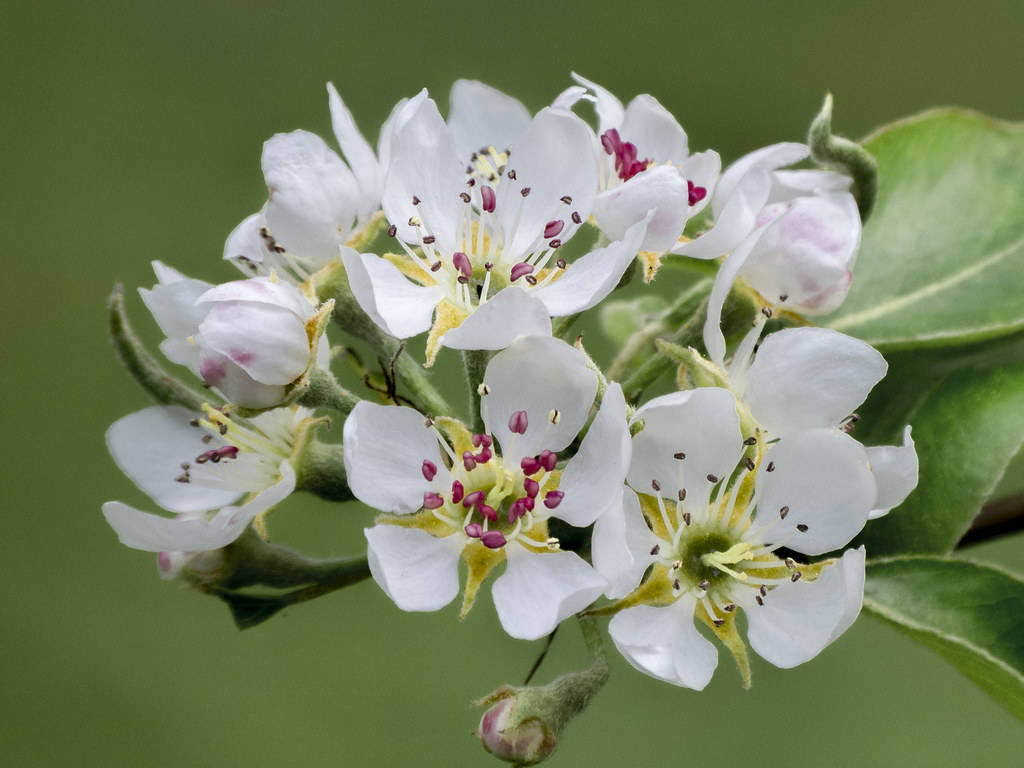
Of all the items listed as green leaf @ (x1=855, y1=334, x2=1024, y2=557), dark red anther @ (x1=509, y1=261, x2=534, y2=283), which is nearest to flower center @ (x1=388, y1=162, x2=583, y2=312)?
dark red anther @ (x1=509, y1=261, x2=534, y2=283)

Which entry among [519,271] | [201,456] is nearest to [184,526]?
[201,456]

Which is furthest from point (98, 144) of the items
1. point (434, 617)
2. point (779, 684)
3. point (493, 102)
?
point (493, 102)

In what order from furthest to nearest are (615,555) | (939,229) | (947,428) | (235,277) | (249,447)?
(235,277) < (939,229) < (947,428) < (249,447) < (615,555)

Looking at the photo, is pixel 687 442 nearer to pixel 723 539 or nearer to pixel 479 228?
pixel 723 539

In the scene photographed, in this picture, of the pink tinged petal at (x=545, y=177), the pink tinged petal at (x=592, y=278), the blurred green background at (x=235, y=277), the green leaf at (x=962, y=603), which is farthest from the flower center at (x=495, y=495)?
the blurred green background at (x=235, y=277)

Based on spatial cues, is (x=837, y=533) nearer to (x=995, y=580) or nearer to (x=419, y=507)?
(x=995, y=580)
